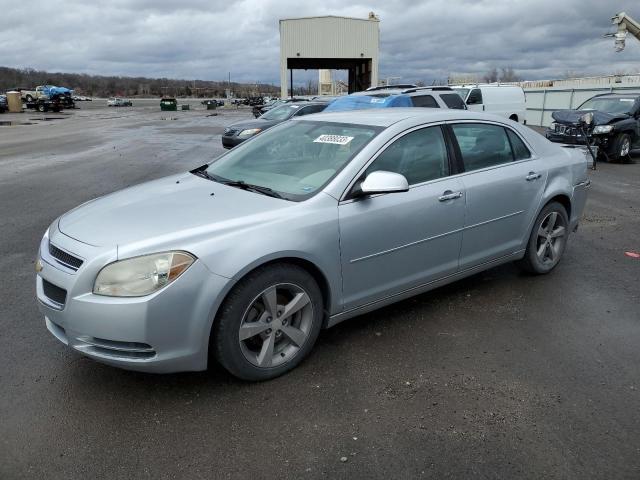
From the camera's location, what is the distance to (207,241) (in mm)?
2898

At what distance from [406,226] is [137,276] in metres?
1.83

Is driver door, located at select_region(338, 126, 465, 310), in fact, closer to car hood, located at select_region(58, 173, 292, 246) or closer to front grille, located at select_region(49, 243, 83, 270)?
car hood, located at select_region(58, 173, 292, 246)

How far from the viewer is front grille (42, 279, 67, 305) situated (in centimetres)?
291

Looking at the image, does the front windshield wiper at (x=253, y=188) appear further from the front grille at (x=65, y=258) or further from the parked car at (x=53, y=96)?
the parked car at (x=53, y=96)

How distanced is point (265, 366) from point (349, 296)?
2.38ft

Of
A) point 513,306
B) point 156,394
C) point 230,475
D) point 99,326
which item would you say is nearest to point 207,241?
point 99,326

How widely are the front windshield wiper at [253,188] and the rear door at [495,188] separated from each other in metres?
1.54

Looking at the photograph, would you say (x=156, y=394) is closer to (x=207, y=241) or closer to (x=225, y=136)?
(x=207, y=241)

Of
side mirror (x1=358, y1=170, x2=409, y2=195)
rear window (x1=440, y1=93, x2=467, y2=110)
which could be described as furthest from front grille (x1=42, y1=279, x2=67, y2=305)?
rear window (x1=440, y1=93, x2=467, y2=110)

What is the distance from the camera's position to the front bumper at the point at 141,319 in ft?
9.00

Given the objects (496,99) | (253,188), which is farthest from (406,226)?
(496,99)

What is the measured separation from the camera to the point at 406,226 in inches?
145

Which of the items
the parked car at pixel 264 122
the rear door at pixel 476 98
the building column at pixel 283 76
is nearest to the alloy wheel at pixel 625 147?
the rear door at pixel 476 98

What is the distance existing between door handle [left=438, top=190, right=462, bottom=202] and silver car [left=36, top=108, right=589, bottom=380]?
12 mm
